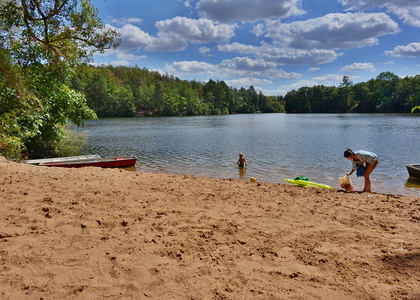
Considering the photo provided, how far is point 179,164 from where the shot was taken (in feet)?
62.8

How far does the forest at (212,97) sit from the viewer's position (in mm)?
97625

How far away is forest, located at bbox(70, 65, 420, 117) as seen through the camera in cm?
9762

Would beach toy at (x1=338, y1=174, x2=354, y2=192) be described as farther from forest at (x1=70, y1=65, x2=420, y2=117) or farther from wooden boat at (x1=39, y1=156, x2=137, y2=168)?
forest at (x1=70, y1=65, x2=420, y2=117)

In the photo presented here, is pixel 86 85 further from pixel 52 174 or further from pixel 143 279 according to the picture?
pixel 143 279

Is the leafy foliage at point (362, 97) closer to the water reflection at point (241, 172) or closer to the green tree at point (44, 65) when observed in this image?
the water reflection at point (241, 172)

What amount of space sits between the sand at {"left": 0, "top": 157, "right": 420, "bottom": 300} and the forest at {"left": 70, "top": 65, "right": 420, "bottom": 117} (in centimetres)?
7151

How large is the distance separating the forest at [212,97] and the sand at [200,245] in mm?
71514

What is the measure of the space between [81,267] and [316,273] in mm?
3283

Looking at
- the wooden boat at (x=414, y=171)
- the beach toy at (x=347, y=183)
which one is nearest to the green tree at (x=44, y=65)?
the beach toy at (x=347, y=183)

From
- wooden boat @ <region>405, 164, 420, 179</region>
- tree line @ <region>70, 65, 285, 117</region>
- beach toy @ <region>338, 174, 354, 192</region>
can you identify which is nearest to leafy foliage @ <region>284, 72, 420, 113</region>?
tree line @ <region>70, 65, 285, 117</region>

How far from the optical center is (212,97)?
13862 centimetres

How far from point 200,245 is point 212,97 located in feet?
448

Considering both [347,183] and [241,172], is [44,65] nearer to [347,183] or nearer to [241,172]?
[241,172]

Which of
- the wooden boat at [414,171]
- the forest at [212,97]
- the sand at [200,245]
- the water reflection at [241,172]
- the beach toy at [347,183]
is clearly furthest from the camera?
the forest at [212,97]
